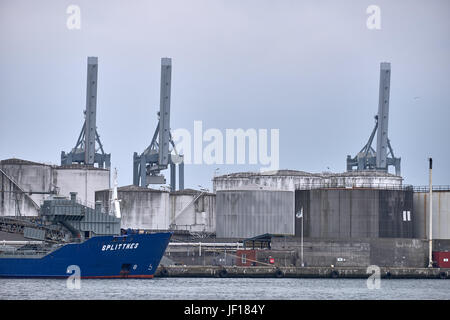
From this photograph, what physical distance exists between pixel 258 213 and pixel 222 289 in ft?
128

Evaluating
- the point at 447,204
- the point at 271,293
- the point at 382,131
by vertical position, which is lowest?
the point at 271,293

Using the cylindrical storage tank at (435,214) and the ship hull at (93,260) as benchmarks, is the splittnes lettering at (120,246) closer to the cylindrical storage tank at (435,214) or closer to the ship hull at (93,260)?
the ship hull at (93,260)

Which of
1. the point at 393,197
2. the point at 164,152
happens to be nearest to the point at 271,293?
the point at 393,197

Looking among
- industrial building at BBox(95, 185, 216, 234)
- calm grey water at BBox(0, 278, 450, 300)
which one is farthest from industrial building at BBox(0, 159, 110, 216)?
calm grey water at BBox(0, 278, 450, 300)

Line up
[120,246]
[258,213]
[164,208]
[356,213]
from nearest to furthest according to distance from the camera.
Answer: [120,246] < [356,213] < [258,213] < [164,208]

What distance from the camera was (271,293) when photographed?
205 ft

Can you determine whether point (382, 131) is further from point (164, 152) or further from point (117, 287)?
point (117, 287)

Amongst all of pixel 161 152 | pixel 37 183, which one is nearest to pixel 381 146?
pixel 161 152

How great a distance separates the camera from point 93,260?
2943 inches

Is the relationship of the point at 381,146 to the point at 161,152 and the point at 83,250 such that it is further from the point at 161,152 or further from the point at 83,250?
the point at 83,250

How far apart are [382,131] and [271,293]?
Answer: 78.0 m

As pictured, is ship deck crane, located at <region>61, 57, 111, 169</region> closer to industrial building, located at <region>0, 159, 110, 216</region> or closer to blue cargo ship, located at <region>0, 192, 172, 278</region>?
industrial building, located at <region>0, 159, 110, 216</region>

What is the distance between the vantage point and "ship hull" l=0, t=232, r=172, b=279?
7469 centimetres

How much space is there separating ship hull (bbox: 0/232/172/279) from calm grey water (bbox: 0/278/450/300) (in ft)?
4.91
